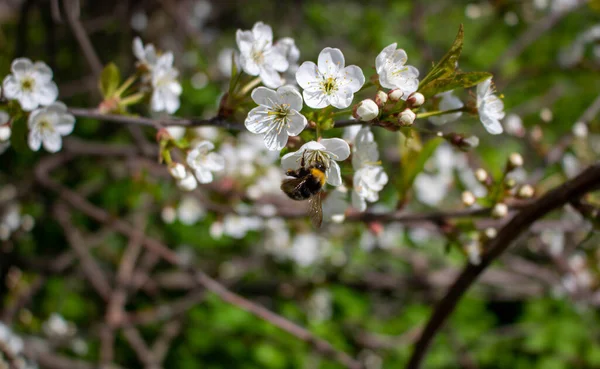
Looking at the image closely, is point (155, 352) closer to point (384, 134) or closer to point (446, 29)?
point (384, 134)

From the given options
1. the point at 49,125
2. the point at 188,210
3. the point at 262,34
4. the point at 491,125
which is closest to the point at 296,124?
the point at 262,34

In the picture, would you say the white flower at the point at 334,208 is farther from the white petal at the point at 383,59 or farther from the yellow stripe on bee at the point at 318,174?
the white petal at the point at 383,59

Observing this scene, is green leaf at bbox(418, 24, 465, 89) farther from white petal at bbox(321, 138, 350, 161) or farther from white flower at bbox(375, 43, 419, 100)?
white petal at bbox(321, 138, 350, 161)

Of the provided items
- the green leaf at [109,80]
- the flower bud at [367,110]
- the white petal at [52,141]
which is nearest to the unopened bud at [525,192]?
the flower bud at [367,110]

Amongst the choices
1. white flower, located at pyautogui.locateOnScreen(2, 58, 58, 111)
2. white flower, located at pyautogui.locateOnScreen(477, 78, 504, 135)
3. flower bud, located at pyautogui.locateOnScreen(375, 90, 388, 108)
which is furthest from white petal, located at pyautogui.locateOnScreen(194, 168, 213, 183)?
white flower, located at pyautogui.locateOnScreen(477, 78, 504, 135)

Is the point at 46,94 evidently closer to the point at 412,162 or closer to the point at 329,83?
the point at 329,83
